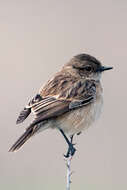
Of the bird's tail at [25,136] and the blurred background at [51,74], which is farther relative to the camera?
the blurred background at [51,74]

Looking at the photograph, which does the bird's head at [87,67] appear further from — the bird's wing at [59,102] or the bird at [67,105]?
the bird's wing at [59,102]

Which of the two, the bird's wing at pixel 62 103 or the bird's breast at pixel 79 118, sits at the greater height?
the bird's wing at pixel 62 103

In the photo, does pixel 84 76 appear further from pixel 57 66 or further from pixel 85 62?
pixel 57 66

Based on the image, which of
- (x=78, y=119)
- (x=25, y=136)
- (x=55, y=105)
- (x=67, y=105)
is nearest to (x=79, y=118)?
(x=78, y=119)

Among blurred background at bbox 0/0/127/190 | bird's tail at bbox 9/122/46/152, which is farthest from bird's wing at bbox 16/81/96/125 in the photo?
blurred background at bbox 0/0/127/190

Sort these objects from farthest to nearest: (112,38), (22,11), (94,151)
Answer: (22,11) < (112,38) < (94,151)

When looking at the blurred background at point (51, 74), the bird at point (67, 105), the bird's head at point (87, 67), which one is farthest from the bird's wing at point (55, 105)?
the blurred background at point (51, 74)

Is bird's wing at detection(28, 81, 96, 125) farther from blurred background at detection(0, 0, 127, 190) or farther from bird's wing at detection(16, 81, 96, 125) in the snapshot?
blurred background at detection(0, 0, 127, 190)

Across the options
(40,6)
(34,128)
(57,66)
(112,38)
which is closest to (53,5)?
(40,6)
